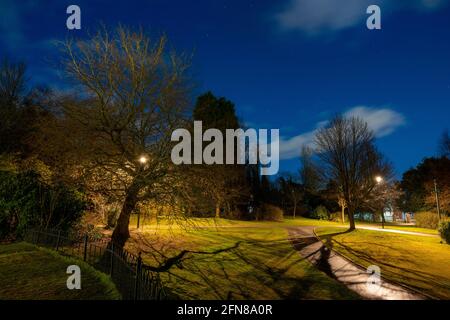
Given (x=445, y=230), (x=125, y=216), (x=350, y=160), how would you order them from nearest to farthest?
(x=125, y=216)
(x=445, y=230)
(x=350, y=160)

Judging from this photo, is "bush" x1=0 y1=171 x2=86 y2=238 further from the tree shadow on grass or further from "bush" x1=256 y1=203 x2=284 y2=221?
"bush" x1=256 y1=203 x2=284 y2=221

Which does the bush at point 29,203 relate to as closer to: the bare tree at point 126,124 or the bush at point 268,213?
the bare tree at point 126,124

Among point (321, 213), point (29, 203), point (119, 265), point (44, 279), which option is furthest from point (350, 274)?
point (321, 213)

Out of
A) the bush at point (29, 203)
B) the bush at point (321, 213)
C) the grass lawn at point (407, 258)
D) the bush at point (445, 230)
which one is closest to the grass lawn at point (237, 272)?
the grass lawn at point (407, 258)

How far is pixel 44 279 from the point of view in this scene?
27.5ft

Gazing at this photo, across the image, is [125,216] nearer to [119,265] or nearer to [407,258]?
[119,265]

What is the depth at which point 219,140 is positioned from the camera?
16.7 metres

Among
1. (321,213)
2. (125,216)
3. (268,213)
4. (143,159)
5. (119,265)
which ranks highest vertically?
(143,159)

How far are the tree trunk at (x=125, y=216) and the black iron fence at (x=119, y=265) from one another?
82 cm

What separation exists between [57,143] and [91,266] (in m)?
6.26

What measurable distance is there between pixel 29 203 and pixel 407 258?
20.3 meters

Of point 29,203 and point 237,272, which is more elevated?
point 29,203

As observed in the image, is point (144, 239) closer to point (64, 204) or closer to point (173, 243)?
point (173, 243)

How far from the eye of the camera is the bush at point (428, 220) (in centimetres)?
3262
